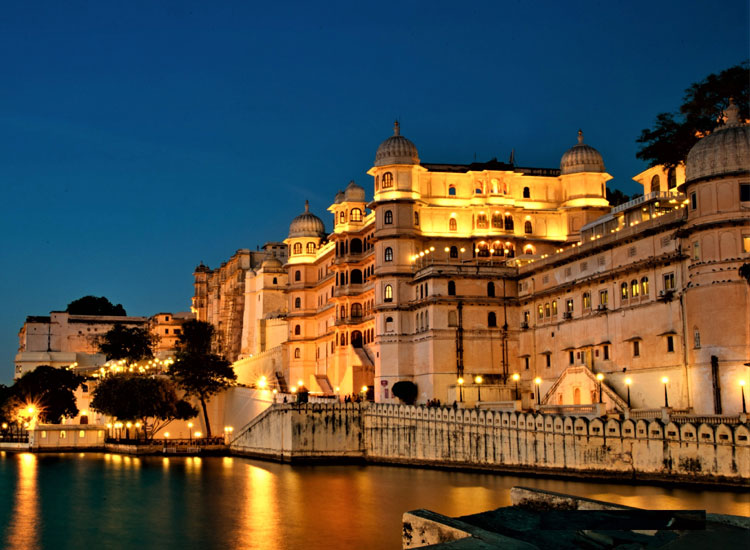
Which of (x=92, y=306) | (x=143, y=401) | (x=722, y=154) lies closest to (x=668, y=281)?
(x=722, y=154)

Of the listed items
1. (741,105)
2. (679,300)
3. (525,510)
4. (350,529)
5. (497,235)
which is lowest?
(350,529)

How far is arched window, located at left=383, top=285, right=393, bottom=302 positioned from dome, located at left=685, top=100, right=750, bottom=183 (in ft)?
94.2

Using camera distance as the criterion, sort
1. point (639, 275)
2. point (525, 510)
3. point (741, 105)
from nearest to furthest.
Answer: point (525, 510)
point (639, 275)
point (741, 105)

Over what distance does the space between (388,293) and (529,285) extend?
1081 centimetres

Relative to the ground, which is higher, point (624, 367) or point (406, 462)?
point (624, 367)

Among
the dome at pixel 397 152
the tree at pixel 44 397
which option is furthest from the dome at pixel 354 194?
the tree at pixel 44 397

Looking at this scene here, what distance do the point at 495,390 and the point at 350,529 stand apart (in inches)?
1182

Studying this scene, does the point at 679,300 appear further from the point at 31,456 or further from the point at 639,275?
the point at 31,456

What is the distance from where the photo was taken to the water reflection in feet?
117

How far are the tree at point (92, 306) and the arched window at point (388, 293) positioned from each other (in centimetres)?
10813

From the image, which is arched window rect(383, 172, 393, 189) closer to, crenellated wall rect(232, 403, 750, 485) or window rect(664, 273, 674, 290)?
crenellated wall rect(232, 403, 750, 485)

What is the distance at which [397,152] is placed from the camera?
224 feet

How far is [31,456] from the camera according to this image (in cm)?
7581

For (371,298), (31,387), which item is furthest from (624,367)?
(31,387)
